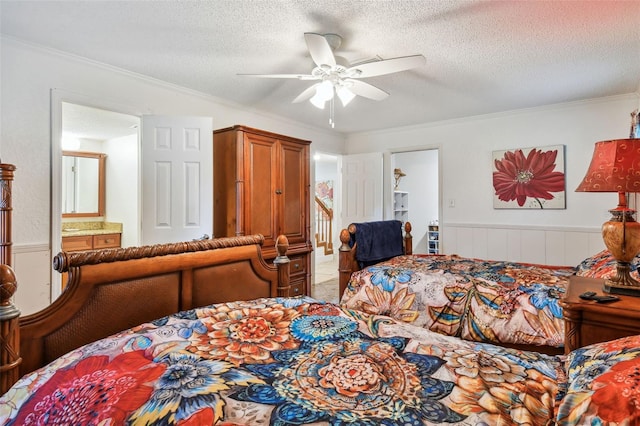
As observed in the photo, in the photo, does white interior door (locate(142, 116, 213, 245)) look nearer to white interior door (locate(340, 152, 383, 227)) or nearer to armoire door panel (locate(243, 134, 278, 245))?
armoire door panel (locate(243, 134, 278, 245))

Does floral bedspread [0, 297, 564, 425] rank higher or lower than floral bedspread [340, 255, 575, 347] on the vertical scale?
higher

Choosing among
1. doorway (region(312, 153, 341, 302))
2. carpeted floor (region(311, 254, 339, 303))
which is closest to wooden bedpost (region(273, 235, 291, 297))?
carpeted floor (region(311, 254, 339, 303))

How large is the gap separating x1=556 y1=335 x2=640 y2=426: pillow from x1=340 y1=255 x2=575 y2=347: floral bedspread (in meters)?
1.35

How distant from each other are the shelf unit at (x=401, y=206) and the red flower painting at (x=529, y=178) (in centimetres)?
226

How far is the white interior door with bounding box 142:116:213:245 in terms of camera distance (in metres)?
2.96

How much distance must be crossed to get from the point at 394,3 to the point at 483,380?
1981 mm

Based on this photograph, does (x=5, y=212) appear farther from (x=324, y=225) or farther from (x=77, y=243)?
(x=324, y=225)

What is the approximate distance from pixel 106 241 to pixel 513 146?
564 centimetres

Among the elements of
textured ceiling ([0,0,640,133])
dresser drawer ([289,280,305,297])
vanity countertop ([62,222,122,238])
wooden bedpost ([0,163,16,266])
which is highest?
textured ceiling ([0,0,640,133])

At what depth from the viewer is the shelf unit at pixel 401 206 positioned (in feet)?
21.2

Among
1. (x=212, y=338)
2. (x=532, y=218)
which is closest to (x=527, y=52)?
(x=532, y=218)

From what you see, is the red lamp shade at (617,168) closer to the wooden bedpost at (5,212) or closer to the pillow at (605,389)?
the pillow at (605,389)

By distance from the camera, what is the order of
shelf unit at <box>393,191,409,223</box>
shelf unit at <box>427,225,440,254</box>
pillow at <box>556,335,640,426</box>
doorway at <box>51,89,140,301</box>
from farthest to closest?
shelf unit at <box>427,225,440,254</box>
shelf unit at <box>393,191,409,223</box>
doorway at <box>51,89,140,301</box>
pillow at <box>556,335,640,426</box>

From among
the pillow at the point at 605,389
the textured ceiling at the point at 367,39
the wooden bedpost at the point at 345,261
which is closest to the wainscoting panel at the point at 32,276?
the textured ceiling at the point at 367,39
